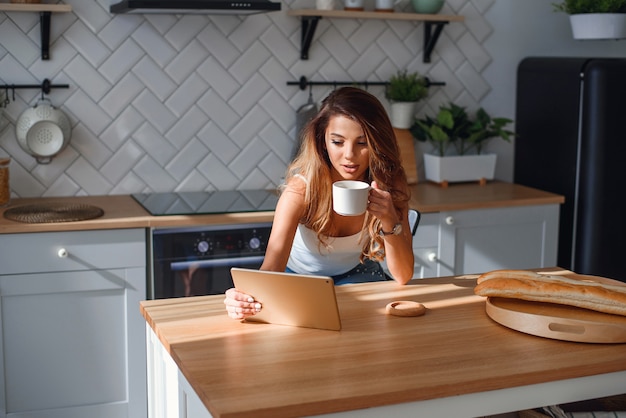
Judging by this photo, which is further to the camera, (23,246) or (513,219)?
(513,219)

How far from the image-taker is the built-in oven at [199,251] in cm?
358

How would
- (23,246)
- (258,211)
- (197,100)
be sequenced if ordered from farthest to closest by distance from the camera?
1. (197,100)
2. (258,211)
3. (23,246)

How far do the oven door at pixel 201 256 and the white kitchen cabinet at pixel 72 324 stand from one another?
74 mm

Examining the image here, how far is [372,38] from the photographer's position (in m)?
4.43

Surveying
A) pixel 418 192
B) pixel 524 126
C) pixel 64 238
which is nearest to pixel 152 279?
pixel 64 238

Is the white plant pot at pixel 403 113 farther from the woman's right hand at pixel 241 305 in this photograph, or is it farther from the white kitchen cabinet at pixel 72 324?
the woman's right hand at pixel 241 305

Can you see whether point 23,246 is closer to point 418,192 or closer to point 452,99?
point 418,192

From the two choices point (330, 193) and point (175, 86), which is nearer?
point (330, 193)

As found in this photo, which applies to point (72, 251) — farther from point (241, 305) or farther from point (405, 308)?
point (405, 308)

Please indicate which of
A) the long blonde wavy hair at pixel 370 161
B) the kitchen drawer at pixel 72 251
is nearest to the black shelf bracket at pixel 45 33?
the kitchen drawer at pixel 72 251

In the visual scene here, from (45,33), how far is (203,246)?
3.85 feet

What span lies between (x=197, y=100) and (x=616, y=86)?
1.99 metres

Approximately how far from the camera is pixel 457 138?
14.9 ft

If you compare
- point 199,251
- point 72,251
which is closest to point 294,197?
point 199,251
